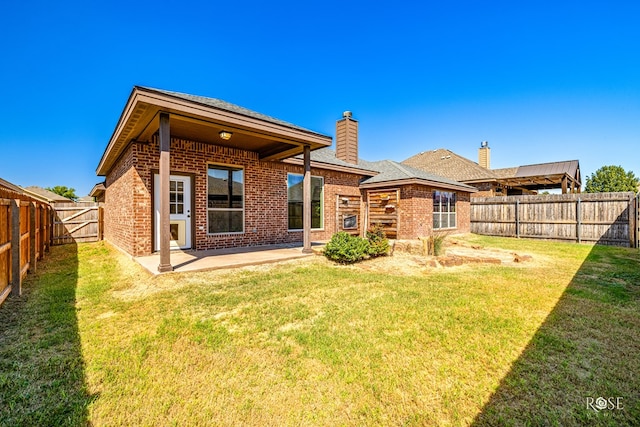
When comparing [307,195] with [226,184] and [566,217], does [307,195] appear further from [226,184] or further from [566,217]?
[566,217]

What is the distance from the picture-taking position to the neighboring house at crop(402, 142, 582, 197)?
55.2 feet

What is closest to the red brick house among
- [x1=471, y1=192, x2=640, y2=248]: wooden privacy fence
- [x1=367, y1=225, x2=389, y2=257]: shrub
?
[x1=367, y1=225, x2=389, y2=257]: shrub

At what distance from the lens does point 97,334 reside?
2.75 m

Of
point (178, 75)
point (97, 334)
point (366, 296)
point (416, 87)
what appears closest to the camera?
point (97, 334)

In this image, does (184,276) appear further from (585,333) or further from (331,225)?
(331,225)

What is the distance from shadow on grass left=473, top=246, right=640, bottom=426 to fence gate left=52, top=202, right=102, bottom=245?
1394cm

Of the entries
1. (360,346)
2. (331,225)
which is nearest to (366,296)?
(360,346)

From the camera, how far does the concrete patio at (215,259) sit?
534 cm

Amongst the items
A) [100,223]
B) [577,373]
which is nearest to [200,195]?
[100,223]

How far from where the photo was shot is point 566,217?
1112cm

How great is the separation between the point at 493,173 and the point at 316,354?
19845mm

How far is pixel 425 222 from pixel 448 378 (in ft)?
34.0

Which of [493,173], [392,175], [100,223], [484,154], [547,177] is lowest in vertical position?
[100,223]

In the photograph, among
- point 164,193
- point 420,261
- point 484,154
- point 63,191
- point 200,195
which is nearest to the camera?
point 164,193
